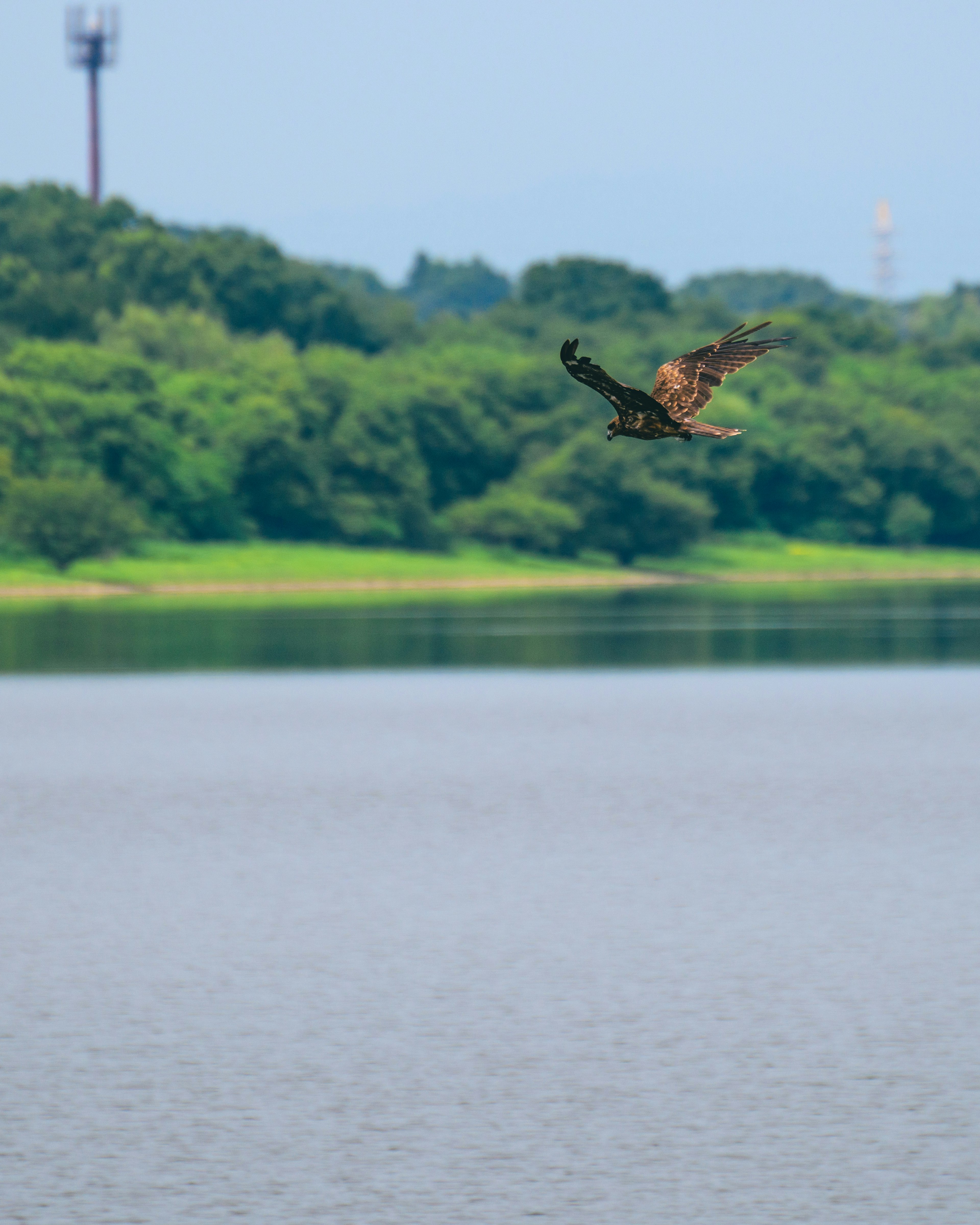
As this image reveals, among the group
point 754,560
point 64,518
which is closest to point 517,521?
point 754,560

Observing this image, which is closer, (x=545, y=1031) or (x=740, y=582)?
(x=545, y=1031)

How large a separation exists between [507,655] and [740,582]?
98.2 meters

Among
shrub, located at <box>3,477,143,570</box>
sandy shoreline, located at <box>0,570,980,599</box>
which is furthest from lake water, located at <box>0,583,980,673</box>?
shrub, located at <box>3,477,143,570</box>

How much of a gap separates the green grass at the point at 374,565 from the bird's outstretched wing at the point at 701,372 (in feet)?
502

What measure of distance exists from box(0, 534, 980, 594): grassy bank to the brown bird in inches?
6026

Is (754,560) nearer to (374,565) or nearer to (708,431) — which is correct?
(374,565)

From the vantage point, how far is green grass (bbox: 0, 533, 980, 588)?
161m

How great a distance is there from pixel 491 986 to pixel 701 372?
25008 millimetres

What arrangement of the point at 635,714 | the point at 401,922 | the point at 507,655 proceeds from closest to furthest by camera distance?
the point at 401,922 < the point at 635,714 < the point at 507,655

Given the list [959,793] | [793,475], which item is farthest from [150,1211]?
[793,475]

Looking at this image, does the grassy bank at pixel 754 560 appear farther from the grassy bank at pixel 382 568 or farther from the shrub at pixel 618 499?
the shrub at pixel 618 499

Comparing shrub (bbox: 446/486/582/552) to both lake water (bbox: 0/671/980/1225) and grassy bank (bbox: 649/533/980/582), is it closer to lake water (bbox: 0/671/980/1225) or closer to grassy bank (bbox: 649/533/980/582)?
grassy bank (bbox: 649/533/980/582)

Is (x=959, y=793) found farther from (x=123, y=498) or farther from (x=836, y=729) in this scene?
(x=123, y=498)

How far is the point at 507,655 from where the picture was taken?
339 feet
